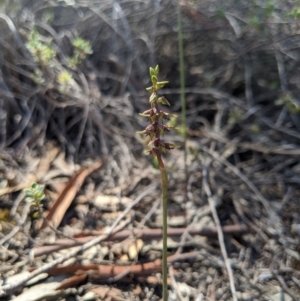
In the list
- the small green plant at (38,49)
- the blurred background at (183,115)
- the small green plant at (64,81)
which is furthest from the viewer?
the small green plant at (64,81)

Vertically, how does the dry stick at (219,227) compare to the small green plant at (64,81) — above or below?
below

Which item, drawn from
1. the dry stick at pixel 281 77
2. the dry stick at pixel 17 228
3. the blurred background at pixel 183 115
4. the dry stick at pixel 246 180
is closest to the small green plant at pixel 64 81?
the blurred background at pixel 183 115

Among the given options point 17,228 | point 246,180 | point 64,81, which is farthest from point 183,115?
point 17,228

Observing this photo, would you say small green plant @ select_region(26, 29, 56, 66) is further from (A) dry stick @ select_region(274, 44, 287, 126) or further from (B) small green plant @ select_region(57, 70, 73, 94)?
(A) dry stick @ select_region(274, 44, 287, 126)

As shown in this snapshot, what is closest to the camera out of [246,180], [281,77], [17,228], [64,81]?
[17,228]

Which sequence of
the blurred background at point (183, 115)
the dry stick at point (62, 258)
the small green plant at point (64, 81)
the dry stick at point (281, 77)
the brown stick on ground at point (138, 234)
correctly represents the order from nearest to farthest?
the dry stick at point (62, 258) < the brown stick on ground at point (138, 234) < the blurred background at point (183, 115) < the small green plant at point (64, 81) < the dry stick at point (281, 77)

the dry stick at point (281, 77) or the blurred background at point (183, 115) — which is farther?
the dry stick at point (281, 77)

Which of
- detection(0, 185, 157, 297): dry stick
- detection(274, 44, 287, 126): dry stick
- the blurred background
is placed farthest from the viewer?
detection(274, 44, 287, 126): dry stick

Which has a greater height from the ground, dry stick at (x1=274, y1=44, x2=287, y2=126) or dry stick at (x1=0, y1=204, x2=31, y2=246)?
dry stick at (x1=274, y1=44, x2=287, y2=126)

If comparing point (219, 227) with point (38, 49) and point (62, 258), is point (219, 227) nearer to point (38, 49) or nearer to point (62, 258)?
point (62, 258)

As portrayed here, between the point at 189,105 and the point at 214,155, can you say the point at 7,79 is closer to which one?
the point at 189,105

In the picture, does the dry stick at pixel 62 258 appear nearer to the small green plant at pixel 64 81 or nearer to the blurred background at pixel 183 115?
the blurred background at pixel 183 115

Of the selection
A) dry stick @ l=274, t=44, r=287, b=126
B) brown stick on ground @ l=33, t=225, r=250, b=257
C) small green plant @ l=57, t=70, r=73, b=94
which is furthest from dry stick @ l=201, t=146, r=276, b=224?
small green plant @ l=57, t=70, r=73, b=94
